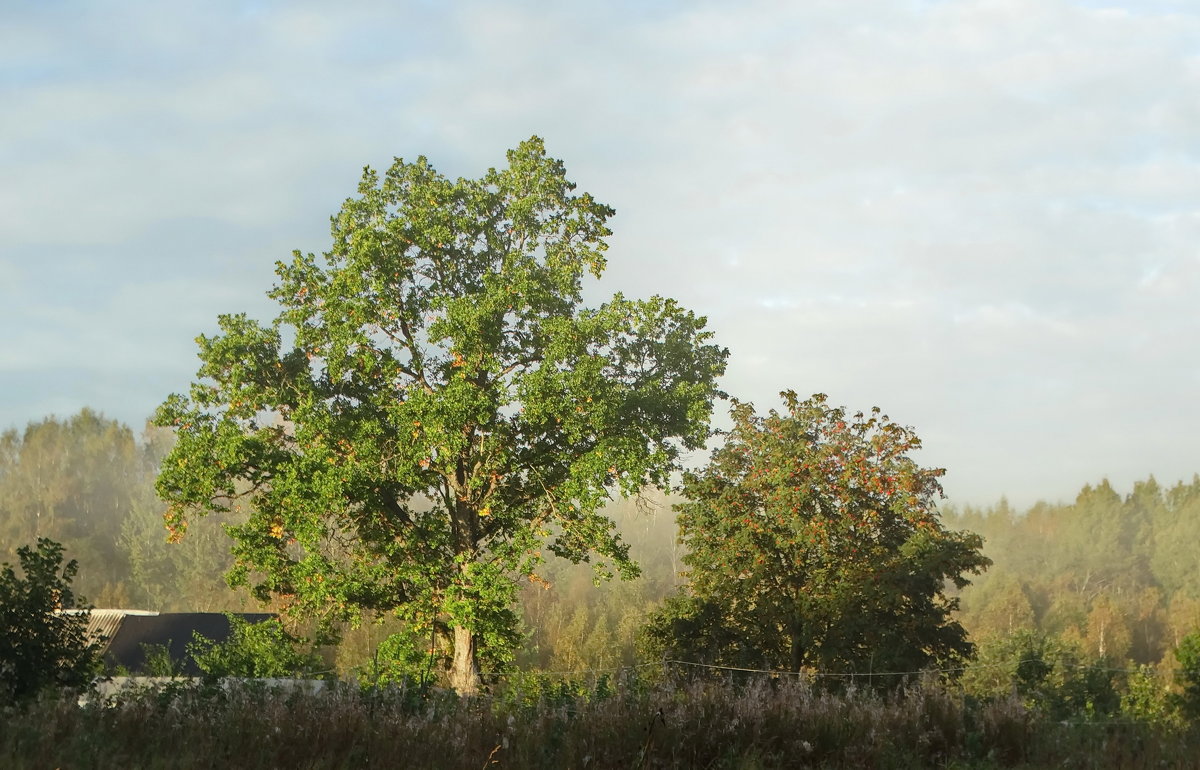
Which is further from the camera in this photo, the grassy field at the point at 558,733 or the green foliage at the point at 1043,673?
the green foliage at the point at 1043,673

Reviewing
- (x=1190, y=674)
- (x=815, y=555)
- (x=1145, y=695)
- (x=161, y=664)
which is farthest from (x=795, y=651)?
(x=1145, y=695)

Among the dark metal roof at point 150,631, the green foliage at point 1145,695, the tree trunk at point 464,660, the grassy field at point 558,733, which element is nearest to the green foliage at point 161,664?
the dark metal roof at point 150,631

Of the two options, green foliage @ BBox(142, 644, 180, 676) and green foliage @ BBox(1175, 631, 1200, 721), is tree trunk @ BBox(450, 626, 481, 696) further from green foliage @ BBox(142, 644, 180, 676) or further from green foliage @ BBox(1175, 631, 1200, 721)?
green foliage @ BBox(1175, 631, 1200, 721)

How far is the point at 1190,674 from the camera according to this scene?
3828 cm

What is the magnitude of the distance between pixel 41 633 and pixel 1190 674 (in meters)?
38.6

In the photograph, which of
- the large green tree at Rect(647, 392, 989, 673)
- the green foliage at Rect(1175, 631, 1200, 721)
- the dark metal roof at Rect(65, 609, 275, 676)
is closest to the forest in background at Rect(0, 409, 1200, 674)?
the dark metal roof at Rect(65, 609, 275, 676)

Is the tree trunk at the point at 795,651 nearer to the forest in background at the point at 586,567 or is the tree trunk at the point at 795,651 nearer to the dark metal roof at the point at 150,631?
the dark metal roof at the point at 150,631

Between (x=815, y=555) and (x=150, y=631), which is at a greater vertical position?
(x=815, y=555)

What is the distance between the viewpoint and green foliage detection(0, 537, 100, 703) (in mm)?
11914

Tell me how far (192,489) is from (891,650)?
18897mm

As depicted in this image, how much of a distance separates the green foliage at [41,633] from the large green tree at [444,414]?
11927mm

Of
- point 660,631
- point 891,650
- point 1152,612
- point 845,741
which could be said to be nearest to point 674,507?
point 660,631

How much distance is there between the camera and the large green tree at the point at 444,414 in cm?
2548

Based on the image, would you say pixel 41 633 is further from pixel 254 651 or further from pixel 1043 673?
pixel 1043 673
